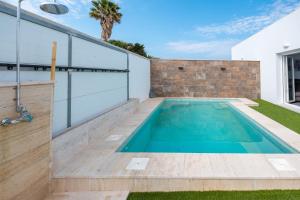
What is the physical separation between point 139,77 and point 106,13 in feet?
46.0

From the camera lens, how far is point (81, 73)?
16.2ft

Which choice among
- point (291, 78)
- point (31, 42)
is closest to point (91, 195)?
point (31, 42)

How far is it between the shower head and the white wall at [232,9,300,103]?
8799mm

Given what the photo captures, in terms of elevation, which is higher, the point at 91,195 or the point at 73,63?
the point at 73,63

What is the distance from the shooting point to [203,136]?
6031mm

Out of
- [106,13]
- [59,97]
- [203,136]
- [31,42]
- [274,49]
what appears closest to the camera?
[31,42]

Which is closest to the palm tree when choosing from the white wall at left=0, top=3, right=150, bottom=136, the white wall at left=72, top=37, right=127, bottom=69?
the white wall at left=0, top=3, right=150, bottom=136

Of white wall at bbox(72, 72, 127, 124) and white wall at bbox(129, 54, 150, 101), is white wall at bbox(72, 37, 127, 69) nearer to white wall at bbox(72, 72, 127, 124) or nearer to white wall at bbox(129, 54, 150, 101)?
white wall at bbox(72, 72, 127, 124)

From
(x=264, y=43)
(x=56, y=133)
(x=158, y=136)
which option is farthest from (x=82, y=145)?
(x=264, y=43)

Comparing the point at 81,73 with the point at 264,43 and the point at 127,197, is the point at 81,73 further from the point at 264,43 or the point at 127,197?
the point at 264,43

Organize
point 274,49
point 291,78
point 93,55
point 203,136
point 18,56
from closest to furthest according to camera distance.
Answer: point 18,56 < point 93,55 < point 203,136 < point 274,49 < point 291,78

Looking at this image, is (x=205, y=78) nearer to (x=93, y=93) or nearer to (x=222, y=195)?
(x=93, y=93)

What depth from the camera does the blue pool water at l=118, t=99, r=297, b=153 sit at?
4832 millimetres

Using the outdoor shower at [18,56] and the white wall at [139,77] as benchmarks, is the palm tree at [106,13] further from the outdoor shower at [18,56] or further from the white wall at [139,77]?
the outdoor shower at [18,56]
